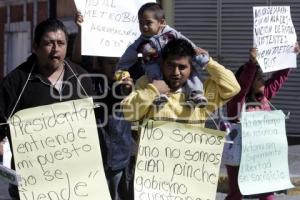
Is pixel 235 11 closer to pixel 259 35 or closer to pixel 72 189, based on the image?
pixel 259 35

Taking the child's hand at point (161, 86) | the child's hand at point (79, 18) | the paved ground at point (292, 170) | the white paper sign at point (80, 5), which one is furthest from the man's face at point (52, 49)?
the paved ground at point (292, 170)

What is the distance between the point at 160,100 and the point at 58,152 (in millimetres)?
648

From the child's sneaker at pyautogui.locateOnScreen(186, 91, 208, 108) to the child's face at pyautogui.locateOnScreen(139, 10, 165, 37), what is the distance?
2.88 ft

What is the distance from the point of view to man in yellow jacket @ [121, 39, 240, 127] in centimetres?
446

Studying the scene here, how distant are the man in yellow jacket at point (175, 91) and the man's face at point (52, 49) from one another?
45 cm

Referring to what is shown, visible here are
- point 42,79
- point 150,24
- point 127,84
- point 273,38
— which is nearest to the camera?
point 42,79

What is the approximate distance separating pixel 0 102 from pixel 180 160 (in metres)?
1.08

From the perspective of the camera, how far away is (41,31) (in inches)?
177

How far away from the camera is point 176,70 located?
4461mm

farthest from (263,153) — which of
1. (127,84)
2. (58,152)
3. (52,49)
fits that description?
(52,49)

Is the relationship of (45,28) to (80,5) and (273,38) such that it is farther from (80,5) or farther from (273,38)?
(273,38)

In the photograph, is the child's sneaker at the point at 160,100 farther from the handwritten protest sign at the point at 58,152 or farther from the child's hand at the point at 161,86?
the handwritten protest sign at the point at 58,152

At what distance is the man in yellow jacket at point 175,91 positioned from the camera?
14.6ft

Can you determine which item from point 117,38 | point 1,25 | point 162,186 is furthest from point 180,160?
point 1,25
